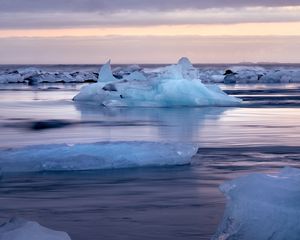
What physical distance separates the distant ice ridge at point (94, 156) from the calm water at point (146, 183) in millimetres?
227

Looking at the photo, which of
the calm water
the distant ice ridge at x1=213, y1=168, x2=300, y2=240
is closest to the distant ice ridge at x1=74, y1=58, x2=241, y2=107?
the calm water

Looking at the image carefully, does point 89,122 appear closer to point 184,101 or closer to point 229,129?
point 229,129

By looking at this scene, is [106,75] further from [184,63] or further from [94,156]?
[94,156]

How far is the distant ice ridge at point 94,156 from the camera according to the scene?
8.55 metres

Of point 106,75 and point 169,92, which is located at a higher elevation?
point 106,75

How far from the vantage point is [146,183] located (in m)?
7.66

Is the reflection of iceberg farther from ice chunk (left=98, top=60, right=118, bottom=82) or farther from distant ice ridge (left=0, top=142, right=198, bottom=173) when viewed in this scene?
ice chunk (left=98, top=60, right=118, bottom=82)

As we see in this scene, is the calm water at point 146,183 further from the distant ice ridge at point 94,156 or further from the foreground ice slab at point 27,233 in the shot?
the foreground ice slab at point 27,233

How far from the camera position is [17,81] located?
170 ft

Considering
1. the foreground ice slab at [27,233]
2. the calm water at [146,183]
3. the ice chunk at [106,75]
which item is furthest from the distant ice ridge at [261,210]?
the ice chunk at [106,75]

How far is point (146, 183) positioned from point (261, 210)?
3.17 m

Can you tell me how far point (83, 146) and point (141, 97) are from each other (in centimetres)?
1490

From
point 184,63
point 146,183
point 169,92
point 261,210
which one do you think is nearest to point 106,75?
point 184,63


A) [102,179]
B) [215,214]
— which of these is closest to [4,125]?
[102,179]
